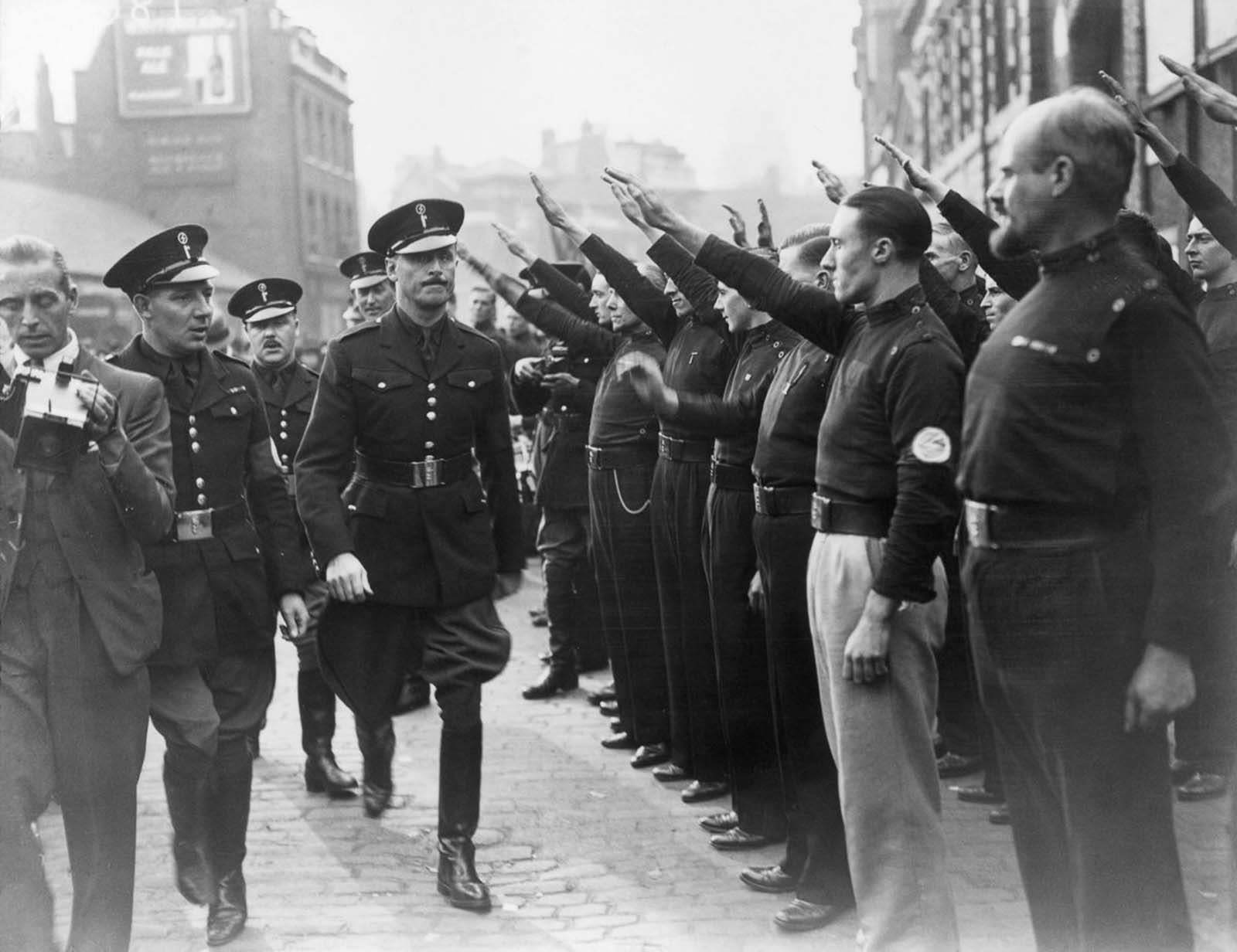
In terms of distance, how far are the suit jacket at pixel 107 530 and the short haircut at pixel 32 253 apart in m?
0.27

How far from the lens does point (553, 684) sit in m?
8.62

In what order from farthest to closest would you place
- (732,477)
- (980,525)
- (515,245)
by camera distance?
1. (515,245)
2. (732,477)
3. (980,525)

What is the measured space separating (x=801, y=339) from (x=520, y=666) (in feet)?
15.8

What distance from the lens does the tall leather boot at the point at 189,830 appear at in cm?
497

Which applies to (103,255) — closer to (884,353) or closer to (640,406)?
(640,406)

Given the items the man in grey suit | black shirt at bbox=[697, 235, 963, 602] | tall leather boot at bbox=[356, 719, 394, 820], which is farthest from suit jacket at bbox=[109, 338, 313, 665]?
black shirt at bbox=[697, 235, 963, 602]

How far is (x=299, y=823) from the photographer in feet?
20.2

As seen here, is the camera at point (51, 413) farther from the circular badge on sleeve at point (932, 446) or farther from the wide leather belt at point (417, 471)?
the circular badge on sleeve at point (932, 446)

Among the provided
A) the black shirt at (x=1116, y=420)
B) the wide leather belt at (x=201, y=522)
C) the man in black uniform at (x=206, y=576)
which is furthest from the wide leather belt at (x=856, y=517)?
the wide leather belt at (x=201, y=522)

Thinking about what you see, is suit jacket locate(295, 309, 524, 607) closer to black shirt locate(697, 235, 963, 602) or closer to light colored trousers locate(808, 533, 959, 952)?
black shirt locate(697, 235, 963, 602)

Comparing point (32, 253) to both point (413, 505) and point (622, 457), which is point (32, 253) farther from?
point (622, 457)

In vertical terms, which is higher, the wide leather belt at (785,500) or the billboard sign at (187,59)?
the billboard sign at (187,59)

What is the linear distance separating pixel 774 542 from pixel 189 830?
7.58 feet

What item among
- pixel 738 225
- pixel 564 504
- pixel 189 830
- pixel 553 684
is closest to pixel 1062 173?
pixel 738 225
